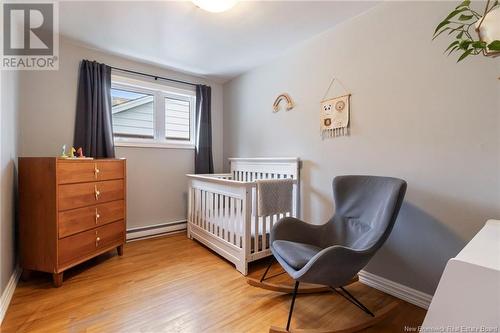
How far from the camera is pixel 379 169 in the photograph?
187 cm

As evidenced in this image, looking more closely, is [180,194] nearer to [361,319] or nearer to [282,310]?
[282,310]

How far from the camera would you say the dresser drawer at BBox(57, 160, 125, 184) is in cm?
187

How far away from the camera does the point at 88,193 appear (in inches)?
82.5

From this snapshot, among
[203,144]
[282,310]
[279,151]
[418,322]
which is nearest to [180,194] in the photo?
[203,144]

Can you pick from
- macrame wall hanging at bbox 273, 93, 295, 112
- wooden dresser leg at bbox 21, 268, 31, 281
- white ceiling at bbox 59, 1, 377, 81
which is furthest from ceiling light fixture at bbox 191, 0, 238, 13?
wooden dresser leg at bbox 21, 268, 31, 281

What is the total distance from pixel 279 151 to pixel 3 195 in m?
2.37

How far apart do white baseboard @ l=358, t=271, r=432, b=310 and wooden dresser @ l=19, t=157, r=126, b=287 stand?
240 centimetres

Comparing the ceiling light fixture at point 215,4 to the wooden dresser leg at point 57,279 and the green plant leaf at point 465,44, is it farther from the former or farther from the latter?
the wooden dresser leg at point 57,279

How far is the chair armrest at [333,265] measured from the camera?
129 cm

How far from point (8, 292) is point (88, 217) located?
0.67 metres

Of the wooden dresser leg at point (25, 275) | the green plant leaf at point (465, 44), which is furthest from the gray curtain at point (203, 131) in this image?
the green plant leaf at point (465, 44)

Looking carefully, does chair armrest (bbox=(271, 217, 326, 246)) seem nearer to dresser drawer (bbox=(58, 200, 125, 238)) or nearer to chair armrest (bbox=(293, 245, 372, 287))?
chair armrest (bbox=(293, 245, 372, 287))

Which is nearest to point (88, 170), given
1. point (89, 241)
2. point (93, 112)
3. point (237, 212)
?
point (89, 241)

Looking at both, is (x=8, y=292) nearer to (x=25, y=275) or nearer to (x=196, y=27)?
(x=25, y=275)
